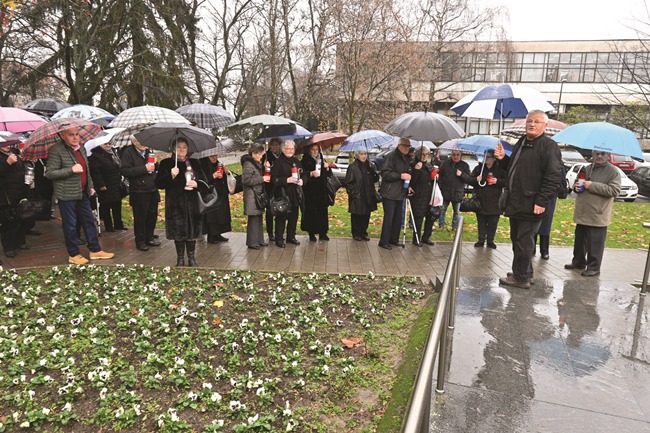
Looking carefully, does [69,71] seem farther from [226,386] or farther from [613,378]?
[613,378]

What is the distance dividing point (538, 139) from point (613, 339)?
2377mm

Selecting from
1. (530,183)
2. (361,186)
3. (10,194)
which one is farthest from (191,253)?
(530,183)

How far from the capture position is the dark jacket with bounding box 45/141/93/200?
6188mm

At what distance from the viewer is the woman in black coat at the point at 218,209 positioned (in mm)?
7733

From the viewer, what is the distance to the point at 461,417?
118 inches

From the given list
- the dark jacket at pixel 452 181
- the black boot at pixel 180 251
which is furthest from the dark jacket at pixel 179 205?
the dark jacket at pixel 452 181

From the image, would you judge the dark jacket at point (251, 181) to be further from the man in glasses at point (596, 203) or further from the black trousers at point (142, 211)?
the man in glasses at point (596, 203)

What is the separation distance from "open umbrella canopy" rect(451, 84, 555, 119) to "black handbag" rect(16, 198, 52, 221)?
6.86m

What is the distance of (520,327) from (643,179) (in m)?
19.6

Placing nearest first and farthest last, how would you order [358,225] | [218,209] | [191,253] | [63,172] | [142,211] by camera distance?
[63,172] → [191,253] → [142,211] → [218,209] → [358,225]

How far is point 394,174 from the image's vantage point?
7629 millimetres

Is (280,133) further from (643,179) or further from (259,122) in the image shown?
(643,179)

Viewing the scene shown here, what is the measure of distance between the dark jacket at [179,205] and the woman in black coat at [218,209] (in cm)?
124

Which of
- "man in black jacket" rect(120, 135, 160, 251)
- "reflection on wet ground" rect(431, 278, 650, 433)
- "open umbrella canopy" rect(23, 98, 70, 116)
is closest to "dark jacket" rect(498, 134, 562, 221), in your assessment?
"reflection on wet ground" rect(431, 278, 650, 433)
